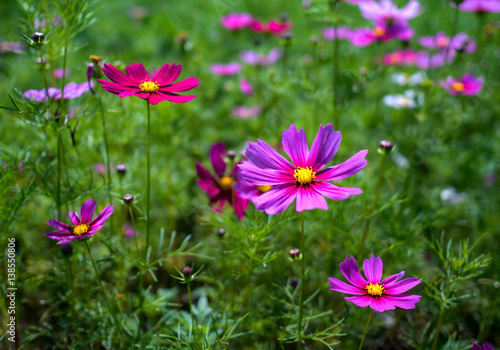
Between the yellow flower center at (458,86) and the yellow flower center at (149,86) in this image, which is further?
the yellow flower center at (458,86)

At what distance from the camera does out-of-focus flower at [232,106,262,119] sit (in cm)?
225

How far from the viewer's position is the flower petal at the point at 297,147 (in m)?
0.94

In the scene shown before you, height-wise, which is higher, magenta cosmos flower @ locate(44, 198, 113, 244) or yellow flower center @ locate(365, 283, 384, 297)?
magenta cosmos flower @ locate(44, 198, 113, 244)

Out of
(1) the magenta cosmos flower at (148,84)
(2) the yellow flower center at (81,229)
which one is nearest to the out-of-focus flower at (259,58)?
(1) the magenta cosmos flower at (148,84)

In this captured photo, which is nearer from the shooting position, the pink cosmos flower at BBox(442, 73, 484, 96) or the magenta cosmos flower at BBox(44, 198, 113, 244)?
the magenta cosmos flower at BBox(44, 198, 113, 244)

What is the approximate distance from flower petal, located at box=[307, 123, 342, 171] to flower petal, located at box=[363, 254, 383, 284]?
0.24 m

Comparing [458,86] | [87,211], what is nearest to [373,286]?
[87,211]

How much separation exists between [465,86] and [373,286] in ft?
4.43

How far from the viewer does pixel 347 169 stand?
87cm

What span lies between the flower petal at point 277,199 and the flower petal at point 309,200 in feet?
0.05

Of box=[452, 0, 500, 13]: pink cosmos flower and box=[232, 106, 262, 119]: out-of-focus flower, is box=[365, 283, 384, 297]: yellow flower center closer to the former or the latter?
box=[232, 106, 262, 119]: out-of-focus flower

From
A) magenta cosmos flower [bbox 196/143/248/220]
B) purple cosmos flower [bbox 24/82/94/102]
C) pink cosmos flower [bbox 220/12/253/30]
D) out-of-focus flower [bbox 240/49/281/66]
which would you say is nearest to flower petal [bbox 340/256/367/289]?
magenta cosmos flower [bbox 196/143/248/220]

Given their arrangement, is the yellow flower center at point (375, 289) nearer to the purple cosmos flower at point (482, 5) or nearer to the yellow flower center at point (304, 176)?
the yellow flower center at point (304, 176)

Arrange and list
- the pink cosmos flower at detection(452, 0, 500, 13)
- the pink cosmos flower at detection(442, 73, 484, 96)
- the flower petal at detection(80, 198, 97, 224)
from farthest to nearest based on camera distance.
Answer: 1. the pink cosmos flower at detection(452, 0, 500, 13)
2. the pink cosmos flower at detection(442, 73, 484, 96)
3. the flower petal at detection(80, 198, 97, 224)
